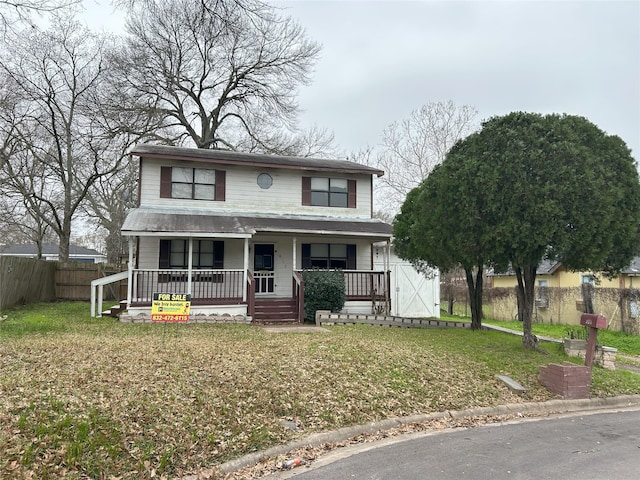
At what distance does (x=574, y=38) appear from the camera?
11.5m

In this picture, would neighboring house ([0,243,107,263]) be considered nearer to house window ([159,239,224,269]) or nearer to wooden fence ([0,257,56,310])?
wooden fence ([0,257,56,310])

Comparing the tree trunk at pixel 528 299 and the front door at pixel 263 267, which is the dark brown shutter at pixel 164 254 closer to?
the front door at pixel 263 267

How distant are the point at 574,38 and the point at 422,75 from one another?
688cm

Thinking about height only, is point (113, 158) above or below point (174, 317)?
above

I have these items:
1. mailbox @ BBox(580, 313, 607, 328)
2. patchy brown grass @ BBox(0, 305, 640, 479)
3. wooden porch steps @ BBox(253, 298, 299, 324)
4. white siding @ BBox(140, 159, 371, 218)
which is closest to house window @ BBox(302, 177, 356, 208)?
white siding @ BBox(140, 159, 371, 218)

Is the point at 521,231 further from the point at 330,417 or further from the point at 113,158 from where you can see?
the point at 113,158

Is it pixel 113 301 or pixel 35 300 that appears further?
pixel 113 301

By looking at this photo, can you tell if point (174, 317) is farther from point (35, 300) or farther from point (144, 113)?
point (144, 113)

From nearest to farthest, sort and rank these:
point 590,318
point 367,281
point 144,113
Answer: point 590,318 → point 367,281 → point 144,113

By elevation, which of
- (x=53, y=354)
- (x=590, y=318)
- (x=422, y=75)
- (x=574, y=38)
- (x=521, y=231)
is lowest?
(x=53, y=354)

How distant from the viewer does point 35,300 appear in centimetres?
1741

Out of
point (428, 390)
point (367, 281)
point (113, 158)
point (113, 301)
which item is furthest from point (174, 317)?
point (113, 158)

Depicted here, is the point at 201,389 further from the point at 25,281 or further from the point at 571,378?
the point at 25,281

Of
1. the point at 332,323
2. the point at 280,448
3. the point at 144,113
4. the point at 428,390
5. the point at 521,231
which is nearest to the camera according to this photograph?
the point at 280,448
